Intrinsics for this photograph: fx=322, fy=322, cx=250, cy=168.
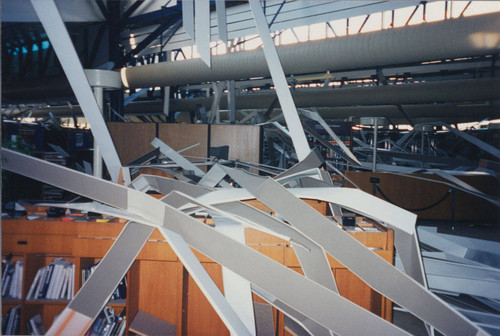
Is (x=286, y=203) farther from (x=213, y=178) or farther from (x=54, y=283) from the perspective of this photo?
(x=54, y=283)

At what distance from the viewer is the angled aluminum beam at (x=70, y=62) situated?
1.25 m

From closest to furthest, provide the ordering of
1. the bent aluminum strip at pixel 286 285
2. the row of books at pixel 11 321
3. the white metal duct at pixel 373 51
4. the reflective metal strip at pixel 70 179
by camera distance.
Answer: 1. the bent aluminum strip at pixel 286 285
2. the reflective metal strip at pixel 70 179
3. the row of books at pixel 11 321
4. the white metal duct at pixel 373 51

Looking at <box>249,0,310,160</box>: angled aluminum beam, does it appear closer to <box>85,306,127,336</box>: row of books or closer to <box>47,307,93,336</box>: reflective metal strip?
<box>47,307,93,336</box>: reflective metal strip

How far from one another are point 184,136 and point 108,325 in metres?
3.79

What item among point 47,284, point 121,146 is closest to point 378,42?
point 47,284

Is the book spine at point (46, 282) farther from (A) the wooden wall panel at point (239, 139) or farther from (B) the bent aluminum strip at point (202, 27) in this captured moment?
(A) the wooden wall panel at point (239, 139)

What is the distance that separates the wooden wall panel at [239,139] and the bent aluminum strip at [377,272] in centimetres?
477

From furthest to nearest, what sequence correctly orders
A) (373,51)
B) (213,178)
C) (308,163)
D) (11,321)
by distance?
1. (373,51)
2. (11,321)
3. (213,178)
4. (308,163)

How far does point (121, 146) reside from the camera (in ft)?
19.2

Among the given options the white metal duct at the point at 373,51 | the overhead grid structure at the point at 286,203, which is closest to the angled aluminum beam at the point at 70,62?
the overhead grid structure at the point at 286,203

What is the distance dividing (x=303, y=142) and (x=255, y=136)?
415cm

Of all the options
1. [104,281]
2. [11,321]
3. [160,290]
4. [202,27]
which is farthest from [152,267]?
[202,27]

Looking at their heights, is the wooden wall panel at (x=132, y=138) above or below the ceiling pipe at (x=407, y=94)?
below

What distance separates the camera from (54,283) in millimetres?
2445
